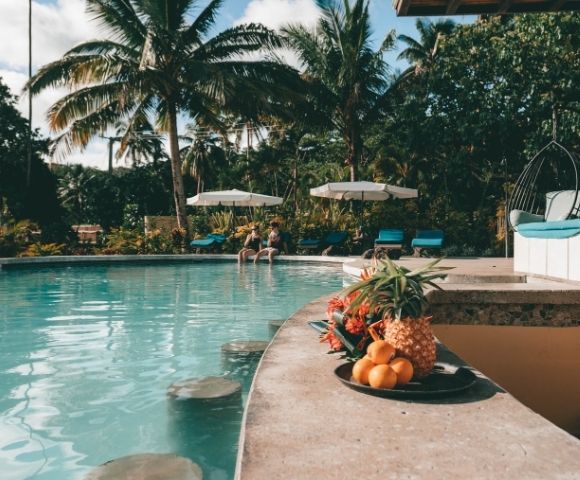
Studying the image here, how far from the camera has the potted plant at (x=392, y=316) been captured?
8.36 ft

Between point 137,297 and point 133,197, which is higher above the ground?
point 133,197

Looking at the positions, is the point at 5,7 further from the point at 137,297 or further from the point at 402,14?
the point at 402,14

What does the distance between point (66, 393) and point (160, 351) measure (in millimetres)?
1463

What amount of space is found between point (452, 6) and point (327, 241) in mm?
12778

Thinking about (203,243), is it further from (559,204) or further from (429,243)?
(559,204)

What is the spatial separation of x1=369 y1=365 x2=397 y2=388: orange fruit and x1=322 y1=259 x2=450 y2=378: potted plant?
0.62ft

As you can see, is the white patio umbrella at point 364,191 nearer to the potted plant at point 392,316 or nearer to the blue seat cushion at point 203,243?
the blue seat cushion at point 203,243

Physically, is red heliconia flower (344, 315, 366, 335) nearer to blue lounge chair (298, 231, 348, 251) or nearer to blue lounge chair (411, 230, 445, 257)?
blue lounge chair (411, 230, 445, 257)

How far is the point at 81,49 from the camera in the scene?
701 inches

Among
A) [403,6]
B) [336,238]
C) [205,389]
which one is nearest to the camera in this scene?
[205,389]

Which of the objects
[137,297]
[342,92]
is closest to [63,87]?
[342,92]

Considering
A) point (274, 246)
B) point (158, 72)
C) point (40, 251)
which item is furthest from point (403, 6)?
point (40, 251)

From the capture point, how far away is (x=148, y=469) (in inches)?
111

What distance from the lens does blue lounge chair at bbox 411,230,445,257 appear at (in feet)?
49.9
